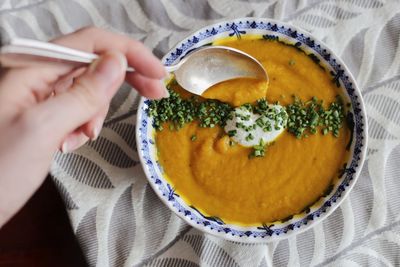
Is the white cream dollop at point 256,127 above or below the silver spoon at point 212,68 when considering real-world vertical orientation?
below

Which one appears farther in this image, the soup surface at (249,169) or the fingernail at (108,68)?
the soup surface at (249,169)

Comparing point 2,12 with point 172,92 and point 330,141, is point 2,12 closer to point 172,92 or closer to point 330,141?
point 172,92

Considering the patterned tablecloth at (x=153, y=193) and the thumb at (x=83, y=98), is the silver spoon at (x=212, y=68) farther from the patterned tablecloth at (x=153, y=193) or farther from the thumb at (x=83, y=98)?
the thumb at (x=83, y=98)

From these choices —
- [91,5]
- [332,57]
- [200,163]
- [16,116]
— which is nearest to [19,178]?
[16,116]

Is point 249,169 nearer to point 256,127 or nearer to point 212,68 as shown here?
point 256,127

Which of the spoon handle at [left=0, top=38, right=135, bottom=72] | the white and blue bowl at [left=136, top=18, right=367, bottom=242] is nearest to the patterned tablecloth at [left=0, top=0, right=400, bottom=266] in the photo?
the white and blue bowl at [left=136, top=18, right=367, bottom=242]

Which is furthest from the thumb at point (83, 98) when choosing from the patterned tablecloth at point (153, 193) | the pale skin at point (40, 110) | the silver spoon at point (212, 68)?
the patterned tablecloth at point (153, 193)

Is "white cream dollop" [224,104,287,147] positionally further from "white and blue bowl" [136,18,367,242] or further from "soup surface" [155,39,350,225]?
"white and blue bowl" [136,18,367,242]
